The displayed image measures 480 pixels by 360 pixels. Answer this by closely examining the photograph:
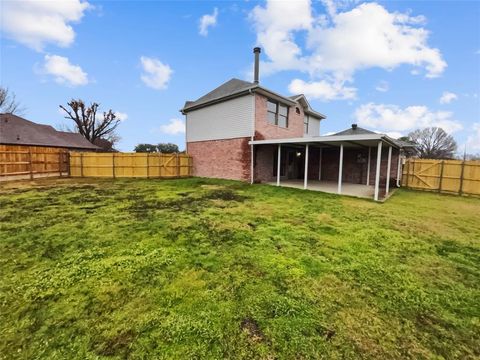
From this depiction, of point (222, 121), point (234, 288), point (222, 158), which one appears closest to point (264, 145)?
point (222, 158)

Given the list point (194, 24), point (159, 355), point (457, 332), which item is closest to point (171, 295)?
point (159, 355)

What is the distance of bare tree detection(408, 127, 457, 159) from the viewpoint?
3753cm

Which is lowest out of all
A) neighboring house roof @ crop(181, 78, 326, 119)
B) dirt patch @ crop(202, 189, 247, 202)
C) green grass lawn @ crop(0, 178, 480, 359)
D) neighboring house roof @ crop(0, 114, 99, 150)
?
green grass lawn @ crop(0, 178, 480, 359)

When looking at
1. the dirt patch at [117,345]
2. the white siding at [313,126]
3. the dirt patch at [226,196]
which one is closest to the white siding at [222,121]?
the dirt patch at [226,196]

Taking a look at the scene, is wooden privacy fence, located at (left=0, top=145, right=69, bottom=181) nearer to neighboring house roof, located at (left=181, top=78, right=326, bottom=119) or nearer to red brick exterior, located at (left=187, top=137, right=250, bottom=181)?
red brick exterior, located at (left=187, top=137, right=250, bottom=181)

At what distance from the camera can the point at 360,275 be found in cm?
329

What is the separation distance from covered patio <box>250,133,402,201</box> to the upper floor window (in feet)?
4.89

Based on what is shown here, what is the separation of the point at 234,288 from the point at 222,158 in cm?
1197

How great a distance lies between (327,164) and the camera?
15680 mm

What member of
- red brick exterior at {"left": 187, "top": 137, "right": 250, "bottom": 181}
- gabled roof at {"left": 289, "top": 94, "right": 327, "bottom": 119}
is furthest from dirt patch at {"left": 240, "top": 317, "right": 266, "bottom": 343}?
gabled roof at {"left": 289, "top": 94, "right": 327, "bottom": 119}

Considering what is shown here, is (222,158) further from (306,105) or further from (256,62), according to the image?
(306,105)

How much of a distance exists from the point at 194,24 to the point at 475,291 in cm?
1724

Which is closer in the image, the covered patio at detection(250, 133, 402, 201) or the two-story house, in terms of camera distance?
the covered patio at detection(250, 133, 402, 201)

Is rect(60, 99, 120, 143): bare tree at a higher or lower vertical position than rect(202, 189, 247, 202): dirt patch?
higher
